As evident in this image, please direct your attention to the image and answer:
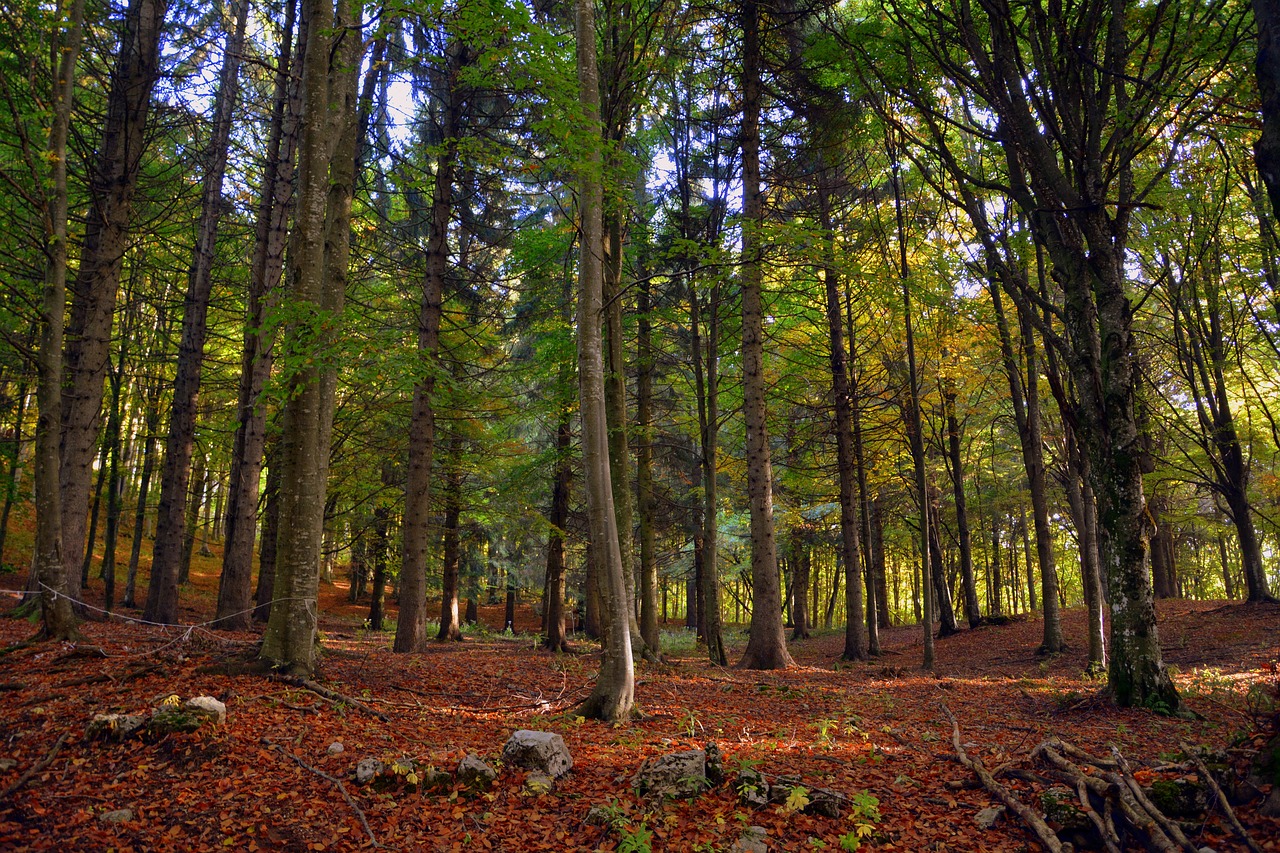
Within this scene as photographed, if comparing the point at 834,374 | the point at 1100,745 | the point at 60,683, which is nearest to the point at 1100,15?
the point at 1100,745

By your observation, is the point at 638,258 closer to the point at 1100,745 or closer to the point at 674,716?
the point at 674,716

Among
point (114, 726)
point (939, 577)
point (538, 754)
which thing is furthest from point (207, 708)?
point (939, 577)

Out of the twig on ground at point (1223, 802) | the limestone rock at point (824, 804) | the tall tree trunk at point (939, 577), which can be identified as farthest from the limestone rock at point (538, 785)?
the tall tree trunk at point (939, 577)

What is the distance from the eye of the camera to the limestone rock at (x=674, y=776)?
4238 millimetres

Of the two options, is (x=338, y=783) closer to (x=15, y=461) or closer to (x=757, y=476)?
(x=757, y=476)

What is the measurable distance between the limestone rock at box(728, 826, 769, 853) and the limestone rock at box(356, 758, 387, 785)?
2465 millimetres

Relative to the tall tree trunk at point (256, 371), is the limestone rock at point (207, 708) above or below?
below

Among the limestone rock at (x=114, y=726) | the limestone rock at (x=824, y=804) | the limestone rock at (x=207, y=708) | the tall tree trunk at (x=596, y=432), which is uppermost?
the tall tree trunk at (x=596, y=432)

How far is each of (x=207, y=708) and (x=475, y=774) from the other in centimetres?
225

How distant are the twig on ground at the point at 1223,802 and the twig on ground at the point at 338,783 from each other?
445cm

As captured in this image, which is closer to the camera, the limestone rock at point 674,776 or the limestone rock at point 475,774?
the limestone rock at point 674,776

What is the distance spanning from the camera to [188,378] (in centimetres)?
1246

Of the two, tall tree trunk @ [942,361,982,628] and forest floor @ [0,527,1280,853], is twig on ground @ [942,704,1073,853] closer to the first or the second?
forest floor @ [0,527,1280,853]

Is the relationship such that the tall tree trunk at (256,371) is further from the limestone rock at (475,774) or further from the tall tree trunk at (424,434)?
the limestone rock at (475,774)
